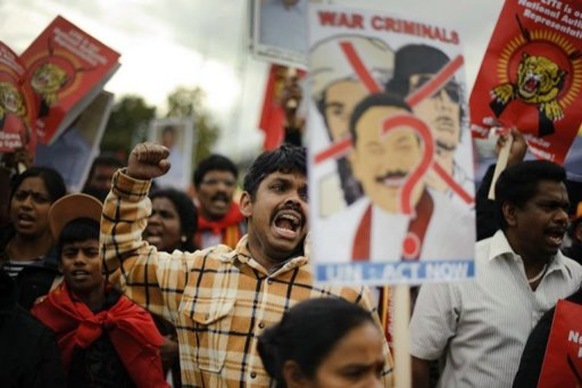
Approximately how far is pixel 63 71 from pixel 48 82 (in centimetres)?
11

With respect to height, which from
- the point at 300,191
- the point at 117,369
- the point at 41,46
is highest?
the point at 41,46

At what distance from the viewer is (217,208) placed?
19.4 feet

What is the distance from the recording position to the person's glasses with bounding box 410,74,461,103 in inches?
84.8

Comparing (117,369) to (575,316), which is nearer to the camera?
(575,316)

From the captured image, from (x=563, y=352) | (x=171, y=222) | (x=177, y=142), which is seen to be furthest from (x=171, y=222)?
(x=177, y=142)

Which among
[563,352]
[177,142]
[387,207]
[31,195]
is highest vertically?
[177,142]

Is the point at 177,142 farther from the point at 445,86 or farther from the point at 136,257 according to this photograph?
the point at 445,86

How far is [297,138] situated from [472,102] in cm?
183

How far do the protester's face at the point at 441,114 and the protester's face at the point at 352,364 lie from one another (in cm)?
58

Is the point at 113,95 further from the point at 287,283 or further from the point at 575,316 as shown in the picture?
the point at 575,316

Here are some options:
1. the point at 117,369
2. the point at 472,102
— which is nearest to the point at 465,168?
the point at 472,102

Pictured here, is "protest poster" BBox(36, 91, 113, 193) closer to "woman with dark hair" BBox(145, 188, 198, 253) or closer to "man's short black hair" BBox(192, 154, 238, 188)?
"woman with dark hair" BBox(145, 188, 198, 253)

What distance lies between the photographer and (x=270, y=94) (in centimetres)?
959

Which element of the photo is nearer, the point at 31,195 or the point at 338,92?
the point at 338,92
